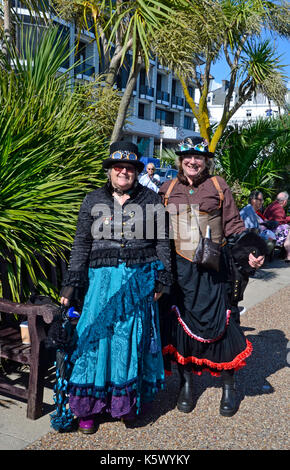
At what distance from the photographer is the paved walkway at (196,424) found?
2.83 metres

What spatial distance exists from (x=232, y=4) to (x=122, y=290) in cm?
733

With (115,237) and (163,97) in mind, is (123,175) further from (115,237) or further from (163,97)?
(163,97)

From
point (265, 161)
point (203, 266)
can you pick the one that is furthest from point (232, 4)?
point (203, 266)

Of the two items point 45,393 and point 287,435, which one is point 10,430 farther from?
point 287,435

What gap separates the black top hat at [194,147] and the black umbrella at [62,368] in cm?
138

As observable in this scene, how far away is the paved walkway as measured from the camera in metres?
2.83

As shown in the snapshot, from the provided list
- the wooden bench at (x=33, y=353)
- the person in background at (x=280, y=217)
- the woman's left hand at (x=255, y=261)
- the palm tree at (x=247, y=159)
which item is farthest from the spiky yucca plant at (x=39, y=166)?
the person in background at (x=280, y=217)

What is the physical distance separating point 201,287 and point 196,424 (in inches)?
35.9

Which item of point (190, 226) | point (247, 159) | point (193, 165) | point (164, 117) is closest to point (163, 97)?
point (164, 117)

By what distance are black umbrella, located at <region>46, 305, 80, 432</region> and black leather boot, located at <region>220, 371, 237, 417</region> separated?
3.52 feet

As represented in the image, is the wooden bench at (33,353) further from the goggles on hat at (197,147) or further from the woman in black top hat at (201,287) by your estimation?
the goggles on hat at (197,147)

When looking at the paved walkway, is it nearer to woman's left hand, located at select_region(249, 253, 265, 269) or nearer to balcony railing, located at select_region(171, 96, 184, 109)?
woman's left hand, located at select_region(249, 253, 265, 269)

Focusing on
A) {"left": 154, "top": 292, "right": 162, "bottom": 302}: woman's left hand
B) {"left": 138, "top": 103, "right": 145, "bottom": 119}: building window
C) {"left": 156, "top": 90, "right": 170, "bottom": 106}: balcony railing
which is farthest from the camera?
{"left": 156, "top": 90, "right": 170, "bottom": 106}: balcony railing

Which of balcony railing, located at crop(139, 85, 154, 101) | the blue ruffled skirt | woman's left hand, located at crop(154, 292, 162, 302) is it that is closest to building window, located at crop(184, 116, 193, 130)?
balcony railing, located at crop(139, 85, 154, 101)
